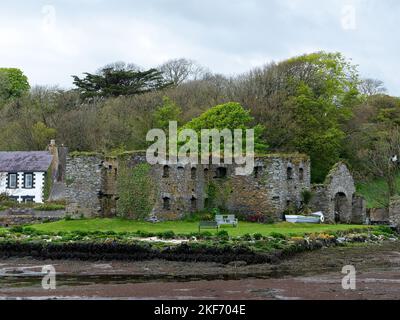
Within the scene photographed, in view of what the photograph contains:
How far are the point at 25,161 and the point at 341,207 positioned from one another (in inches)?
1148

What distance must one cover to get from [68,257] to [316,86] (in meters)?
37.3

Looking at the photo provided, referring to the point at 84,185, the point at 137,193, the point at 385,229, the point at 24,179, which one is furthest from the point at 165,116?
the point at 385,229

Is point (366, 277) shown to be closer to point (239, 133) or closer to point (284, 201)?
point (284, 201)

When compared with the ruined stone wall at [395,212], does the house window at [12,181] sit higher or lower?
higher

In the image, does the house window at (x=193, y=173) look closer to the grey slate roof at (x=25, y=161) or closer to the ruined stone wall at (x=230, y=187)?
the ruined stone wall at (x=230, y=187)

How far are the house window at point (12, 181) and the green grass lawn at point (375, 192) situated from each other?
97.6 feet

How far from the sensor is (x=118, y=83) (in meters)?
80.9

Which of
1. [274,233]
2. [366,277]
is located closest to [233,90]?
[274,233]

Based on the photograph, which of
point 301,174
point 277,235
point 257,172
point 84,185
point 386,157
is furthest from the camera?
point 386,157

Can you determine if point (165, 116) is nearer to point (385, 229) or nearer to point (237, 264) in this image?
point (385, 229)

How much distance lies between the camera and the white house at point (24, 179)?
6037 centimetres

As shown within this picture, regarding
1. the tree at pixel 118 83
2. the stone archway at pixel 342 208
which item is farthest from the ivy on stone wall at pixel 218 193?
the tree at pixel 118 83

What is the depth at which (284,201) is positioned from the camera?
41.8 metres

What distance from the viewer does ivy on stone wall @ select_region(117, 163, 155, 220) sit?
131 ft
